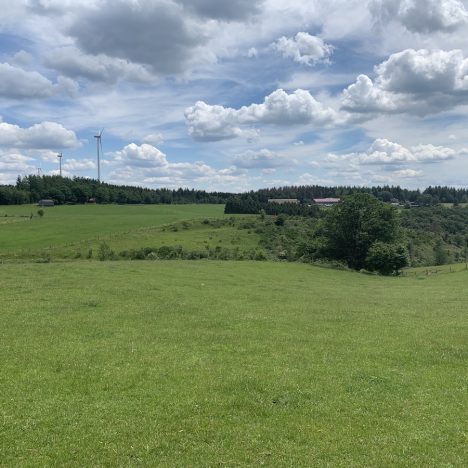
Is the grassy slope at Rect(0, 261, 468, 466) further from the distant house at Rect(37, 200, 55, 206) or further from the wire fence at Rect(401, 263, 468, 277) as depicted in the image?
the distant house at Rect(37, 200, 55, 206)

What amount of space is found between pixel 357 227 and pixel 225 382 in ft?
235

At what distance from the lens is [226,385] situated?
12805 mm

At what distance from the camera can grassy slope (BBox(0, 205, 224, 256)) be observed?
96762 mm

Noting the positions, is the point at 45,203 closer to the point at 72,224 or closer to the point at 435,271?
the point at 72,224

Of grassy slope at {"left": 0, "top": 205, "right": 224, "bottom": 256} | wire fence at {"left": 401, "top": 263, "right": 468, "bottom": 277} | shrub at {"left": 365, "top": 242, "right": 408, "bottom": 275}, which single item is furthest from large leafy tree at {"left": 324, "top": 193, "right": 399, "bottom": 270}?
grassy slope at {"left": 0, "top": 205, "right": 224, "bottom": 256}

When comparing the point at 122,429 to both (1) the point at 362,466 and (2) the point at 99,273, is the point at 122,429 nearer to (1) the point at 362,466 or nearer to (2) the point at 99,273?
(1) the point at 362,466

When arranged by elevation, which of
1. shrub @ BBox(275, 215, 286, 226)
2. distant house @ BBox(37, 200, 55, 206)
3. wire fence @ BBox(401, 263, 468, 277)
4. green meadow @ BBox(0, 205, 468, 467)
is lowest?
wire fence @ BBox(401, 263, 468, 277)

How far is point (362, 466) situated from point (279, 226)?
14193 centimetres

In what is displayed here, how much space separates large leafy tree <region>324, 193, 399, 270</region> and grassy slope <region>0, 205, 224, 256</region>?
5075 cm

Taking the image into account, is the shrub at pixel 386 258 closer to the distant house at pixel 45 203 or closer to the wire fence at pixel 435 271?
the wire fence at pixel 435 271

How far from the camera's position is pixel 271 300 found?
3145cm

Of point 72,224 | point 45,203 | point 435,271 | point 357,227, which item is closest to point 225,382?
point 357,227

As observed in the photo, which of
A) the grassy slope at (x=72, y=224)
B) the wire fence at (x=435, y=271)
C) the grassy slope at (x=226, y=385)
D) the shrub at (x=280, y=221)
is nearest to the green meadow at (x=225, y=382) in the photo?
the grassy slope at (x=226, y=385)

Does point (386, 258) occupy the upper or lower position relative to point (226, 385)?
lower
